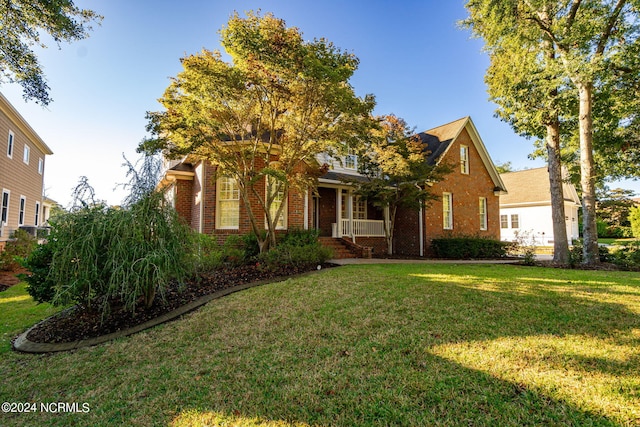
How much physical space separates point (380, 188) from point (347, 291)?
7.79 m

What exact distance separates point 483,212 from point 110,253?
18.0m

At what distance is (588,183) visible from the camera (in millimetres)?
10320

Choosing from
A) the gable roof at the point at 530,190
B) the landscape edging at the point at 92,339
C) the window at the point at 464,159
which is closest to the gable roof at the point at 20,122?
the landscape edging at the point at 92,339

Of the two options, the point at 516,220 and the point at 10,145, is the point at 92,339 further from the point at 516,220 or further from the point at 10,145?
the point at 516,220

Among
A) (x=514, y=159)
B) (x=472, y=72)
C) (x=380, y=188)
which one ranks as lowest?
(x=380, y=188)

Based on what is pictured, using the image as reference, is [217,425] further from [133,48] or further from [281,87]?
[133,48]

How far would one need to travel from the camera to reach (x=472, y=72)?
13773mm

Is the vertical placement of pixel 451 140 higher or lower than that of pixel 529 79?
lower

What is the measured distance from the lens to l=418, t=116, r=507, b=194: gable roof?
1567cm

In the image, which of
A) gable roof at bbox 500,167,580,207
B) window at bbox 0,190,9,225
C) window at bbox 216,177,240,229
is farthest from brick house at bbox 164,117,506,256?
gable roof at bbox 500,167,580,207

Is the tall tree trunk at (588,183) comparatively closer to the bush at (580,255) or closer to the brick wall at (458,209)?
the bush at (580,255)

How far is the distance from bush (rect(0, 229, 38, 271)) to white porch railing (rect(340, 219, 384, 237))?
11.9 metres

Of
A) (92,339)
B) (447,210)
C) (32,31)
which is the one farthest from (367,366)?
(447,210)

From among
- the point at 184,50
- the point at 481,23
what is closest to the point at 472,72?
the point at 481,23
